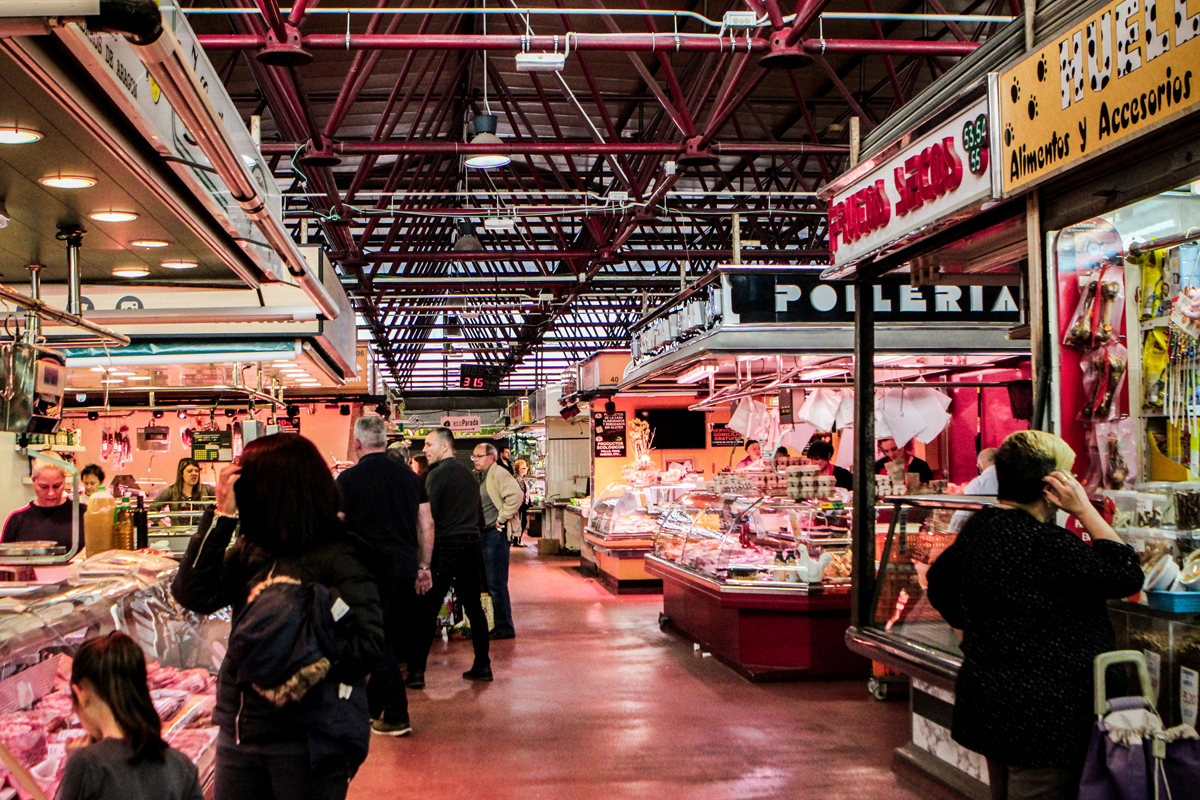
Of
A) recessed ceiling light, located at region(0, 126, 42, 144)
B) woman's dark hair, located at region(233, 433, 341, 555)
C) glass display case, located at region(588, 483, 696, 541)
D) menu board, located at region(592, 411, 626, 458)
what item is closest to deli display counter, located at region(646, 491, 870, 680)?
glass display case, located at region(588, 483, 696, 541)

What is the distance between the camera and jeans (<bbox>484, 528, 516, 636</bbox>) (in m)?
9.23

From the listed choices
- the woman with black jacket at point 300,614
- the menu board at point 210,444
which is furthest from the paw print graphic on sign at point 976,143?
the menu board at point 210,444

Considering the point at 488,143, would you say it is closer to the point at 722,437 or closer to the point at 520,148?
the point at 520,148

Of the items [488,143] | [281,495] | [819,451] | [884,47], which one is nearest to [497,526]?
[819,451]

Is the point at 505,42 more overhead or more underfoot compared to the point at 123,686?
more overhead

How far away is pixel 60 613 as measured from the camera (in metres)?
3.54

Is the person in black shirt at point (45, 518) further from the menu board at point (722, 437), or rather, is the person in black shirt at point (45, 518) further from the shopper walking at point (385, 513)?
the menu board at point (722, 437)

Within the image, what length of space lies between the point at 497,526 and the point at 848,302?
3.85 m

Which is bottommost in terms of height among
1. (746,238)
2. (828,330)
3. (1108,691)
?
(1108,691)

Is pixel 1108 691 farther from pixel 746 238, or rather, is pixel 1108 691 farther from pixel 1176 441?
pixel 746 238

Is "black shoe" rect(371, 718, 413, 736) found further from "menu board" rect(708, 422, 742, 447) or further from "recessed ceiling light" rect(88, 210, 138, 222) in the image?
"menu board" rect(708, 422, 742, 447)

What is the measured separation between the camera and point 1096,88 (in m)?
3.04

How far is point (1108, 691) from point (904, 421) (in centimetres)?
579

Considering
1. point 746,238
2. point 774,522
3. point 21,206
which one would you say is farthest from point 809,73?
point 21,206
